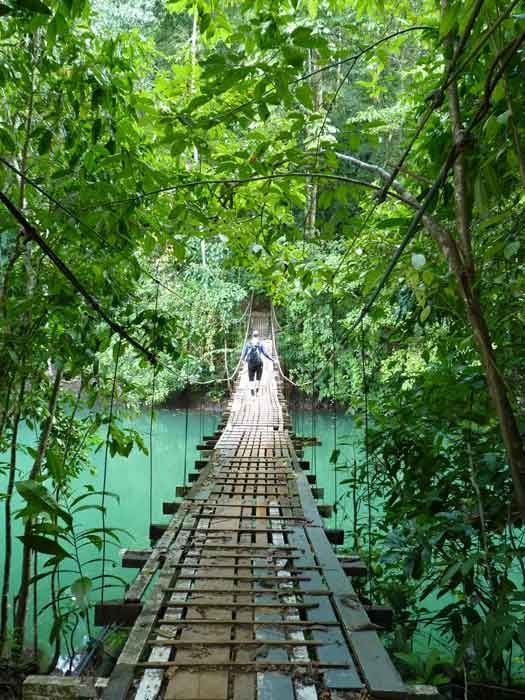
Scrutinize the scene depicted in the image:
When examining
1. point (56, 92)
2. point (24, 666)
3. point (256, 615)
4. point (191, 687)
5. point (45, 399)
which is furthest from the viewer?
point (45, 399)

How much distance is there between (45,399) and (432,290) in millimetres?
1832

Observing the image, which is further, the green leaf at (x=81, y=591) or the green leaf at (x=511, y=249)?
the green leaf at (x=81, y=591)

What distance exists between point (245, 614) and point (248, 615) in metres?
0.01

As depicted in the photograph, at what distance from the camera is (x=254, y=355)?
5625 mm

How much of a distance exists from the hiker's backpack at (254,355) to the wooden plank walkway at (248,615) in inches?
127

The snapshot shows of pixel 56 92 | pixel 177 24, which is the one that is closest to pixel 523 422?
pixel 56 92

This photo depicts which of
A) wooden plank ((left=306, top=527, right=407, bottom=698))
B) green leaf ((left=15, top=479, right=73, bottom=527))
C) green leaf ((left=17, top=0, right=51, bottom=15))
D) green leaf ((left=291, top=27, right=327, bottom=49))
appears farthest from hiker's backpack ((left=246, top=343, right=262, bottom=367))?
green leaf ((left=17, top=0, right=51, bottom=15))

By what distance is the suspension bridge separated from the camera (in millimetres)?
1029

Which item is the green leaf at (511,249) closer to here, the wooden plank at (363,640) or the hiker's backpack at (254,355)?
the wooden plank at (363,640)

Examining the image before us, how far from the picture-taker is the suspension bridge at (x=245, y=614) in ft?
3.38

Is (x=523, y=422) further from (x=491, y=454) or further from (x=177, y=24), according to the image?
(x=177, y=24)

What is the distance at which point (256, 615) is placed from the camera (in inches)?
51.9

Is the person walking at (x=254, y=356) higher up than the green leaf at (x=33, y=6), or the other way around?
the person walking at (x=254, y=356)

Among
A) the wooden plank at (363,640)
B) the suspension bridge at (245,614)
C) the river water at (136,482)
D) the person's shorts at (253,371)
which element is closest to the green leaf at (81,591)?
the suspension bridge at (245,614)
